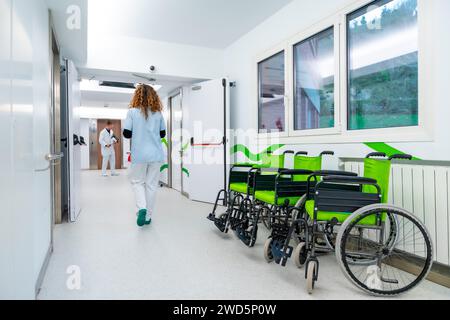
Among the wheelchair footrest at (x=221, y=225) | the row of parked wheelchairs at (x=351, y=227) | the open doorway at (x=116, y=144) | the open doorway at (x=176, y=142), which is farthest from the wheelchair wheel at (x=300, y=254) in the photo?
the open doorway at (x=116, y=144)

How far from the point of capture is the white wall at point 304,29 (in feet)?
6.40

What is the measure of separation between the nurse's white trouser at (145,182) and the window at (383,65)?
2.19m

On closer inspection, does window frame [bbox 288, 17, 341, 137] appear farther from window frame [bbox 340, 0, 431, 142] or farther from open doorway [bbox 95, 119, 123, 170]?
open doorway [bbox 95, 119, 123, 170]

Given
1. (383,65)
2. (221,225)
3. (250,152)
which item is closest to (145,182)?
(221,225)

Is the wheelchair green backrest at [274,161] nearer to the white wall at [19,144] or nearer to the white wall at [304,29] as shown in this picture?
the white wall at [304,29]

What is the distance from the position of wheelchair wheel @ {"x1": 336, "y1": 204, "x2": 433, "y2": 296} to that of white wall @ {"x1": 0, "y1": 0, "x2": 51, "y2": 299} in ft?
5.23

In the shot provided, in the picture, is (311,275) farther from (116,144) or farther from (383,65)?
(116,144)

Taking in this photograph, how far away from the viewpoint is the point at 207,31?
430cm

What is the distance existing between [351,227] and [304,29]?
2.44m

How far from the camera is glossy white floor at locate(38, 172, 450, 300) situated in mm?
1771

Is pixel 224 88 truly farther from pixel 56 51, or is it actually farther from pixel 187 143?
pixel 56 51

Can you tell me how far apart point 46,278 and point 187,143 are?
371 centimetres

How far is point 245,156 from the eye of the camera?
4438 mm
